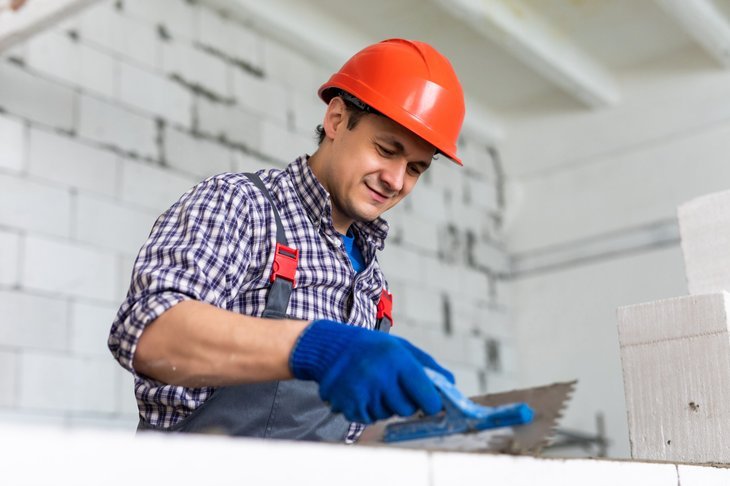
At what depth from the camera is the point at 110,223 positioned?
4027mm

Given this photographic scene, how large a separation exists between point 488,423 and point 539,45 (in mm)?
4636

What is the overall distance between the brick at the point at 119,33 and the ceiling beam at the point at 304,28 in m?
0.55

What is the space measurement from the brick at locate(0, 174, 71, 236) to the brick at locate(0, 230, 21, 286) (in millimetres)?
51

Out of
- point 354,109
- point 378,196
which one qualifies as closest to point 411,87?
point 354,109

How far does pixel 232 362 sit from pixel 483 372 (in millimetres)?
4981

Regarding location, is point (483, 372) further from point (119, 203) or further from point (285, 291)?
point (285, 291)

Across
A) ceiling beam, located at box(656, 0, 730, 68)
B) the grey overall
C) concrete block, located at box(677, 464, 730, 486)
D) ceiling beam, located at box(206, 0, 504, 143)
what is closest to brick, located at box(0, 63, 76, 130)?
ceiling beam, located at box(206, 0, 504, 143)

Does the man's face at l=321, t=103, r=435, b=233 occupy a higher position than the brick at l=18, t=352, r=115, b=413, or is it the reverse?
the man's face at l=321, t=103, r=435, b=233

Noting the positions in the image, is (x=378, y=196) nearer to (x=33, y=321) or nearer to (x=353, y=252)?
(x=353, y=252)

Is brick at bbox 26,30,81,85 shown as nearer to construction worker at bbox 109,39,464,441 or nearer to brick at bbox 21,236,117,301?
brick at bbox 21,236,117,301

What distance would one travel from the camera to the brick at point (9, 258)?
359 cm

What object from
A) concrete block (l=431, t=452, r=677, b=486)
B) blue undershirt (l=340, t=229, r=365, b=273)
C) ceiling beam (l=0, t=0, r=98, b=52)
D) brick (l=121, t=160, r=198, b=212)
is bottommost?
concrete block (l=431, t=452, r=677, b=486)

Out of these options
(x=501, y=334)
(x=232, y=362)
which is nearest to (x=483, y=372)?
(x=501, y=334)

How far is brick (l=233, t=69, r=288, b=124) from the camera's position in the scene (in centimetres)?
489
